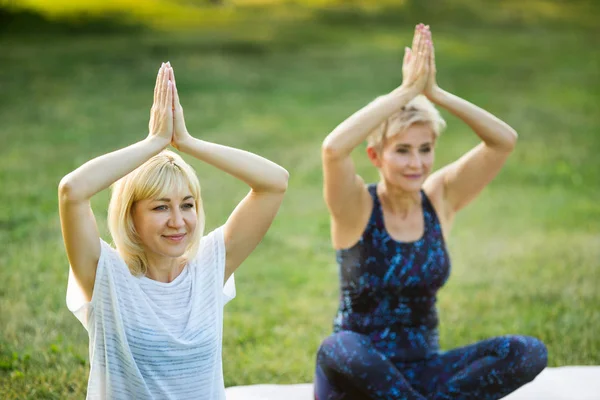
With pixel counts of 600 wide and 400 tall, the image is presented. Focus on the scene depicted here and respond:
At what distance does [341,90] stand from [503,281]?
17.5ft

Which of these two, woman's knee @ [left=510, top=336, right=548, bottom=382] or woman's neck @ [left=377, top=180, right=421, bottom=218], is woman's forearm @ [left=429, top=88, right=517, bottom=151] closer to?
woman's neck @ [left=377, top=180, right=421, bottom=218]

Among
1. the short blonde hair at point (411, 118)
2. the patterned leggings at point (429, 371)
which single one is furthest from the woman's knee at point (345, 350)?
the short blonde hair at point (411, 118)

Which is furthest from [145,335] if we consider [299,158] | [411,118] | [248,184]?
Result: [299,158]

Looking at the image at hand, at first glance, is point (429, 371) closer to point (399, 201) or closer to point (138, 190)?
point (399, 201)

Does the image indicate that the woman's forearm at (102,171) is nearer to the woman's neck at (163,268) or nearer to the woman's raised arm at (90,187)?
the woman's raised arm at (90,187)

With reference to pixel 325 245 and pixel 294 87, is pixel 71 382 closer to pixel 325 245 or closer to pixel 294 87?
pixel 325 245

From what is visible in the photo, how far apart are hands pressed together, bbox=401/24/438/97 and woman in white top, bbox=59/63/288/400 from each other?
0.83 metres

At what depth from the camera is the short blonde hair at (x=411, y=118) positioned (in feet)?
12.9

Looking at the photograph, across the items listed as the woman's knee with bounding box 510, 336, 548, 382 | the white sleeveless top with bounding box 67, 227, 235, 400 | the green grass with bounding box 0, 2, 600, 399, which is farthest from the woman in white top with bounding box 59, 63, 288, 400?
the green grass with bounding box 0, 2, 600, 399

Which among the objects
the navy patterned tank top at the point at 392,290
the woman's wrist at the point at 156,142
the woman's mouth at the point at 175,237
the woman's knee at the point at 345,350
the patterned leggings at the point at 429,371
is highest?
the woman's wrist at the point at 156,142

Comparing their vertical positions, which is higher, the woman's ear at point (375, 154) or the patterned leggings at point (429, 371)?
the woman's ear at point (375, 154)

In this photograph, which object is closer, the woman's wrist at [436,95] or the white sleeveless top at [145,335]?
the white sleeveless top at [145,335]

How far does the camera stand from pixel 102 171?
9.78ft

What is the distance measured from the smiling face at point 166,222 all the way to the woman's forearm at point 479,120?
1.22 metres
